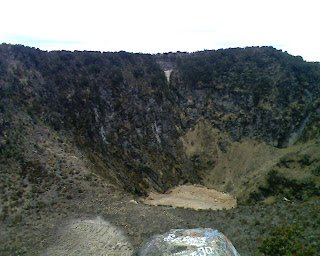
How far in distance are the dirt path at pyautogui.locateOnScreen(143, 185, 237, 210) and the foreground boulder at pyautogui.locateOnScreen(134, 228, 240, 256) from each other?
18.3 m

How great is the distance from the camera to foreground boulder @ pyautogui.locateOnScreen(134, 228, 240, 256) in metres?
7.75

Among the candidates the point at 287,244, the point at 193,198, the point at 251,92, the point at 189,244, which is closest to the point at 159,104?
the point at 251,92

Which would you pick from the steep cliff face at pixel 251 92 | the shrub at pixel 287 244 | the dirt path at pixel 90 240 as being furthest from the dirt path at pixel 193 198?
the shrub at pixel 287 244

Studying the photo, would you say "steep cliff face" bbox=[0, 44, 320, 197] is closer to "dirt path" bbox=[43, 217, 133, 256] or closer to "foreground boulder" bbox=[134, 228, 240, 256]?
"dirt path" bbox=[43, 217, 133, 256]

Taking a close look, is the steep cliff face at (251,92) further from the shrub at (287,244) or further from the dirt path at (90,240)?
the dirt path at (90,240)

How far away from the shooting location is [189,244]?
26.4ft

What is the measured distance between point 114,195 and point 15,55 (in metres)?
21.4

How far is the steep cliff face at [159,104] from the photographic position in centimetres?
2869

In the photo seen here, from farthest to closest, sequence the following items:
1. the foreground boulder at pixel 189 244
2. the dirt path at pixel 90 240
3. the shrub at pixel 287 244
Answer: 1. the dirt path at pixel 90 240
2. the shrub at pixel 287 244
3. the foreground boulder at pixel 189 244

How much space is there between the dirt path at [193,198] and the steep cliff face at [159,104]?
56.7 inches

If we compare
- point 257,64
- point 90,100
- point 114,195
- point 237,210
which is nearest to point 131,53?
point 90,100

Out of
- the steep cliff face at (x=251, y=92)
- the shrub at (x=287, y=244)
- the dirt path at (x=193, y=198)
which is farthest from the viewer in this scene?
the steep cliff face at (x=251, y=92)

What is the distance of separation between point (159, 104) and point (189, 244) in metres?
31.6

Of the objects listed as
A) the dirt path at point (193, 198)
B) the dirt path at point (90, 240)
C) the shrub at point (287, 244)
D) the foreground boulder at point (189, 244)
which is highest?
the foreground boulder at point (189, 244)
